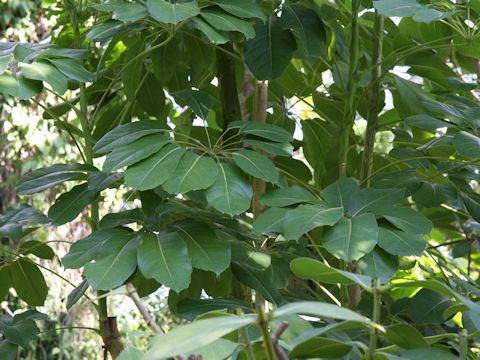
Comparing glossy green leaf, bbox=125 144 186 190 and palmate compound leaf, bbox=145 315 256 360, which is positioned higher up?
palmate compound leaf, bbox=145 315 256 360

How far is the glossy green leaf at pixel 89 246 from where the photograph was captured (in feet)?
3.44

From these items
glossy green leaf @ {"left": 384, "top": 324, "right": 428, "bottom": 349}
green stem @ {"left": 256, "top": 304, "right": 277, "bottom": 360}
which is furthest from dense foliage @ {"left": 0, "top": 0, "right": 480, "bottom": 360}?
green stem @ {"left": 256, "top": 304, "right": 277, "bottom": 360}

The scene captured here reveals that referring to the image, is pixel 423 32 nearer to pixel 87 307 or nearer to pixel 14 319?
pixel 14 319

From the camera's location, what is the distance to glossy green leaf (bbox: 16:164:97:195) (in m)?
1.21

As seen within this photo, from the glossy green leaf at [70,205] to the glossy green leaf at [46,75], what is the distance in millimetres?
195

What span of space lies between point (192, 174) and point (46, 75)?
10.9 inches

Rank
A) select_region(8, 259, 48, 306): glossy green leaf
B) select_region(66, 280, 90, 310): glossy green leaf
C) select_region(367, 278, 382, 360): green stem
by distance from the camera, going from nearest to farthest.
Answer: select_region(367, 278, 382, 360): green stem
select_region(66, 280, 90, 310): glossy green leaf
select_region(8, 259, 48, 306): glossy green leaf

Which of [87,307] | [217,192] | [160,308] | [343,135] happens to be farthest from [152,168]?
[87,307]

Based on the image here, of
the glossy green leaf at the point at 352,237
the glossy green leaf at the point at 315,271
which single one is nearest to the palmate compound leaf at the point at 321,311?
the glossy green leaf at the point at 315,271

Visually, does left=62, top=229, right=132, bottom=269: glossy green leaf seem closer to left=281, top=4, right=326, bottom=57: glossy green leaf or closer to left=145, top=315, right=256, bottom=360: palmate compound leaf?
left=281, top=4, right=326, bottom=57: glossy green leaf

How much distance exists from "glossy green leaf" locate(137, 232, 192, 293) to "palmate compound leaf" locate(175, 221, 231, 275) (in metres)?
0.02

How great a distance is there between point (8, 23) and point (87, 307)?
197 centimetres

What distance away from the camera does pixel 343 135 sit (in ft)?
4.32

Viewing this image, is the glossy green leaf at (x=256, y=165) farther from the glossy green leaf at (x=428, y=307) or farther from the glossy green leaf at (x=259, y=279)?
the glossy green leaf at (x=428, y=307)
